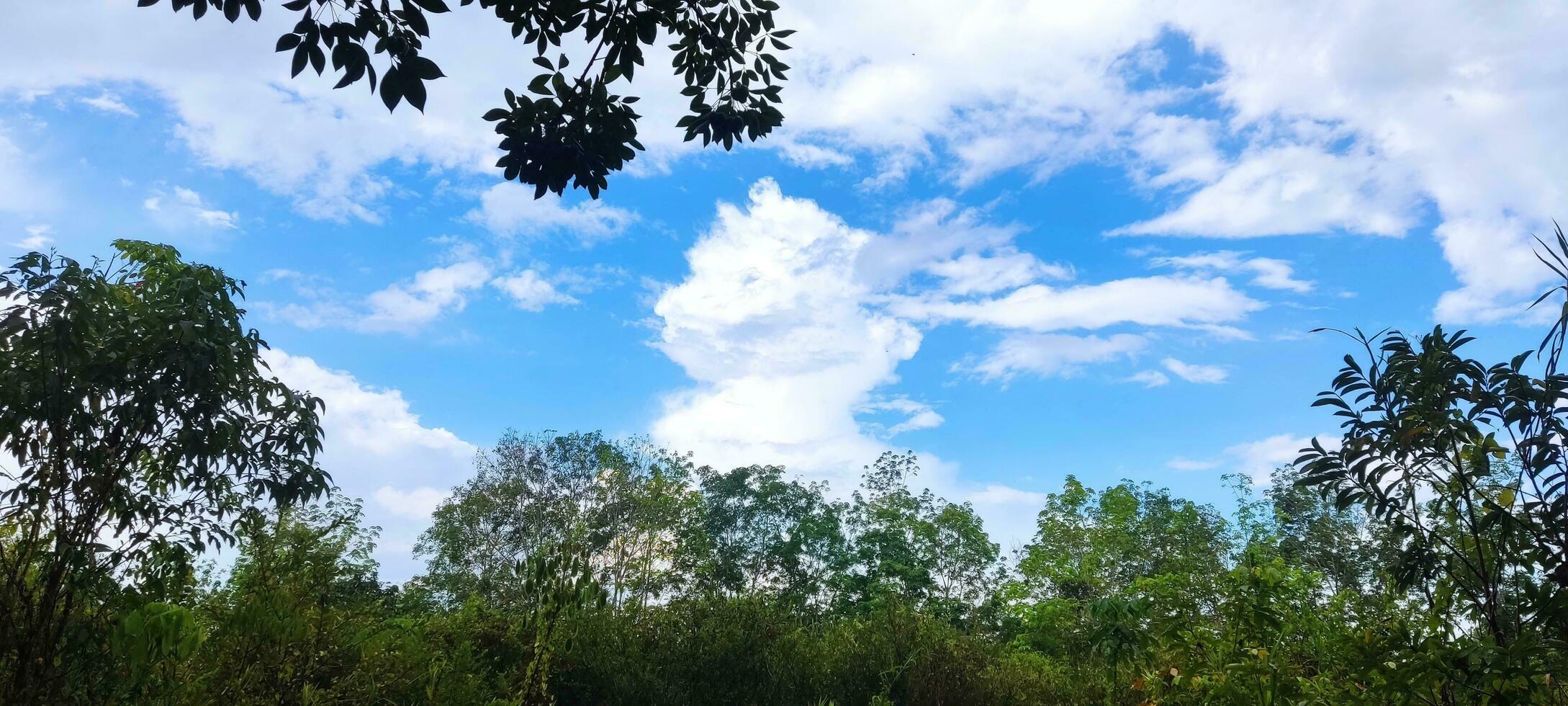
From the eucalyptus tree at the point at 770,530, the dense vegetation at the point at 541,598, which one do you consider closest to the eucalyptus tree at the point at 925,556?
the eucalyptus tree at the point at 770,530

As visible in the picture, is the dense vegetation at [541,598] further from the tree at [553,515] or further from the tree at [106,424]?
the tree at [553,515]

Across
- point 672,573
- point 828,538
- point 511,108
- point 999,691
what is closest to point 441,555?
point 672,573

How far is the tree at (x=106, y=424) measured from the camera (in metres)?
3.28

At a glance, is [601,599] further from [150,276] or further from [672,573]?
[672,573]

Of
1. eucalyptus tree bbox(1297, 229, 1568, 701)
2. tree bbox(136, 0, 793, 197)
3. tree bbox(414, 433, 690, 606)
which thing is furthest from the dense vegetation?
tree bbox(414, 433, 690, 606)

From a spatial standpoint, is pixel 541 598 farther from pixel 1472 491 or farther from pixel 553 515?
pixel 553 515

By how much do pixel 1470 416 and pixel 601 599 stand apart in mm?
3583

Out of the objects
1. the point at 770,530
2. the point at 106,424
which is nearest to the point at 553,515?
the point at 770,530

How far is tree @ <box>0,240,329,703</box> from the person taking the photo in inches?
129

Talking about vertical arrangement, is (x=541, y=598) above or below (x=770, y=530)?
below

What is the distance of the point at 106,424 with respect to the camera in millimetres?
3986

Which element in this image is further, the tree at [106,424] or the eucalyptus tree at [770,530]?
the eucalyptus tree at [770,530]

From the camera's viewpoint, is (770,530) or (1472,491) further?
(770,530)

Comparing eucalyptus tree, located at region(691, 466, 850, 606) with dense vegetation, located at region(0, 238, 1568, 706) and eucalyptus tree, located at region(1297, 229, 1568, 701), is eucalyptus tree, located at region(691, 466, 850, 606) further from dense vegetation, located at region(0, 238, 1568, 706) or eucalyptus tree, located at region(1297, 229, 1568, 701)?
eucalyptus tree, located at region(1297, 229, 1568, 701)
